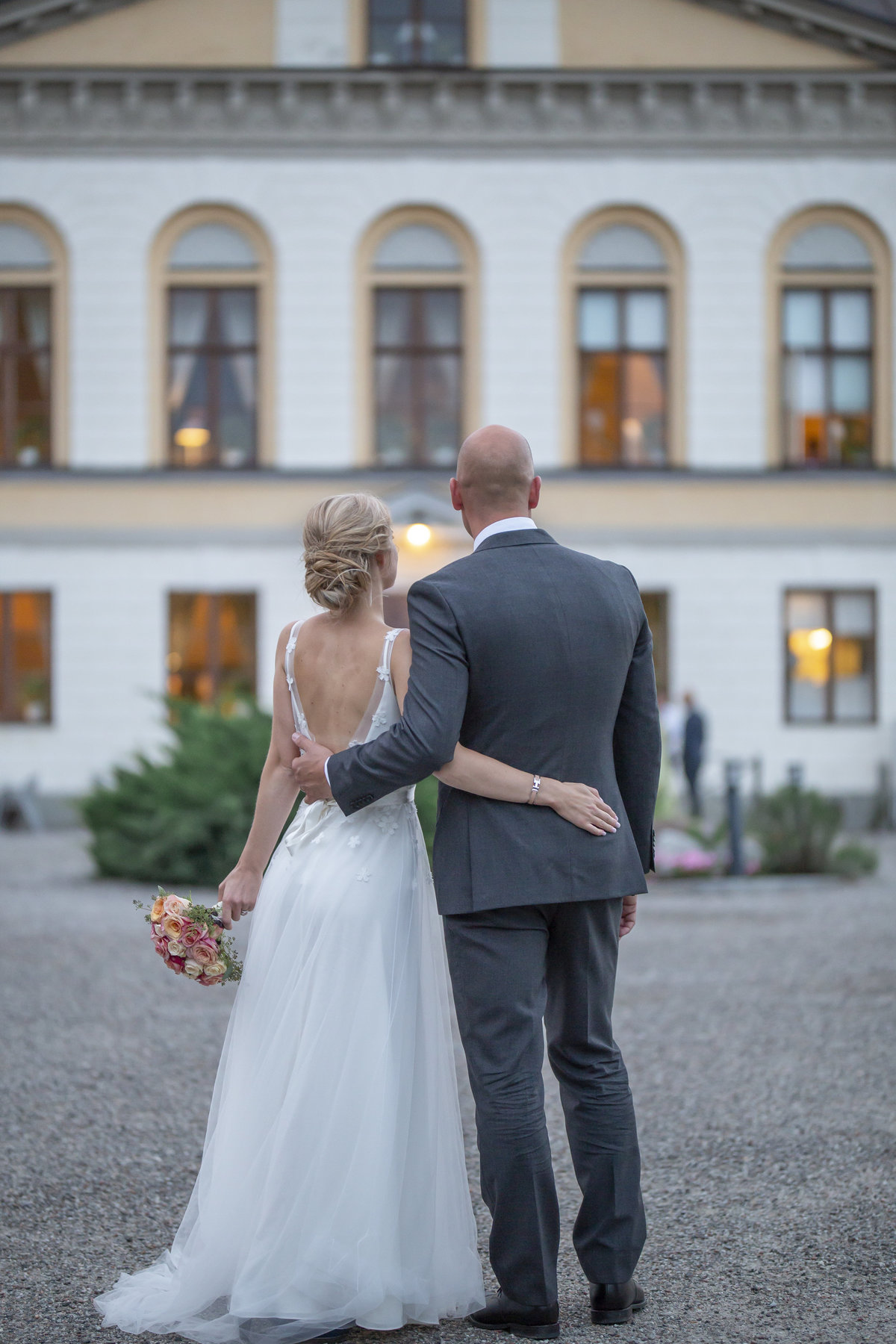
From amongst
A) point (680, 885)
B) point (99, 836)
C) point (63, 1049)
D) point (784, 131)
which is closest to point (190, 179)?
point (784, 131)

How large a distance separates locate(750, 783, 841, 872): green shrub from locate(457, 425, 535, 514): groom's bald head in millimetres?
10584

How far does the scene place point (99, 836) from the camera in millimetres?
13844

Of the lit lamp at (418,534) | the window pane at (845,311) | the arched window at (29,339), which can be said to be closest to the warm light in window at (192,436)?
the arched window at (29,339)

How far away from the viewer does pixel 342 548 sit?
3818 millimetres

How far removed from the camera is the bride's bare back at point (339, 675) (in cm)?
384

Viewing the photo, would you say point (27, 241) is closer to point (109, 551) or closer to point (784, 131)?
point (109, 551)

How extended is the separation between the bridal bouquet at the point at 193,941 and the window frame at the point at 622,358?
18.5 meters

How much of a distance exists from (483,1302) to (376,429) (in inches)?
752

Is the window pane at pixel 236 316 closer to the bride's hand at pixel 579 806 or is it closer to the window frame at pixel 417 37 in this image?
the window frame at pixel 417 37

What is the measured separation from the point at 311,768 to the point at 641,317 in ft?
63.1

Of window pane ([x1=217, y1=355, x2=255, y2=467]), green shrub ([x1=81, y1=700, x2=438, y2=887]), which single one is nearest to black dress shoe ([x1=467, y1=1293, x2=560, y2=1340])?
green shrub ([x1=81, y1=700, x2=438, y2=887])

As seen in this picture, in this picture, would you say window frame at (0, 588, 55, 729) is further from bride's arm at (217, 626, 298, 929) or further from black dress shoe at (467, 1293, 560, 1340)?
black dress shoe at (467, 1293, 560, 1340)

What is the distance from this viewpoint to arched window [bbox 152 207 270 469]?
71.7ft

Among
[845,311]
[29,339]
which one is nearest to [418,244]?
[29,339]
